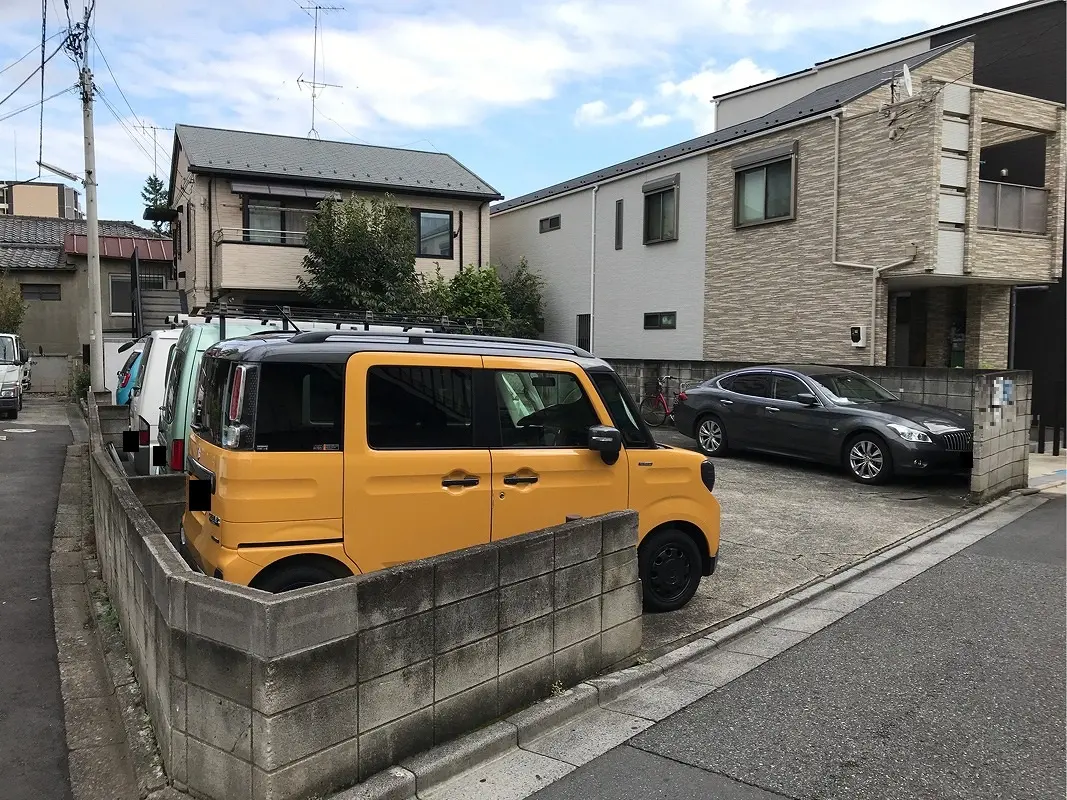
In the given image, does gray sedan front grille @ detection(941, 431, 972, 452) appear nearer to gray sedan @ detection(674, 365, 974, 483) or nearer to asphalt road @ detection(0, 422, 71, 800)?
gray sedan @ detection(674, 365, 974, 483)

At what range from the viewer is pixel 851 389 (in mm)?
11352

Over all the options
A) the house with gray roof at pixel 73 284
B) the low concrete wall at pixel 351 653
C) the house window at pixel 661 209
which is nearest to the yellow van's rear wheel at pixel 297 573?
the low concrete wall at pixel 351 653

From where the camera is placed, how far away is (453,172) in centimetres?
2466

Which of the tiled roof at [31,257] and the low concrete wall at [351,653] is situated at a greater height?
the tiled roof at [31,257]

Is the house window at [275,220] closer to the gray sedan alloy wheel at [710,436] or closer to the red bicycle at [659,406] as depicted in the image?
the red bicycle at [659,406]

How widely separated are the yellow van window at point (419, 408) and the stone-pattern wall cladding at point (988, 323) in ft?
46.5

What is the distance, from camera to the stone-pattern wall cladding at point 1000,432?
947cm

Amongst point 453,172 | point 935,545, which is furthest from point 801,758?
point 453,172

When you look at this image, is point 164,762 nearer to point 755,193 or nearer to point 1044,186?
point 755,193

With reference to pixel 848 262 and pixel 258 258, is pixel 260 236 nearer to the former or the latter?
pixel 258 258

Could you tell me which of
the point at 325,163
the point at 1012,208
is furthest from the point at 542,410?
the point at 325,163

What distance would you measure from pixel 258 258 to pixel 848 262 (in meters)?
14.4

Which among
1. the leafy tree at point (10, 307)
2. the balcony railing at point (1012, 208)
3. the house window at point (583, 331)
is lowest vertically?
the house window at point (583, 331)

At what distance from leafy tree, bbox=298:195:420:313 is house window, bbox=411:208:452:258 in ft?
9.36
